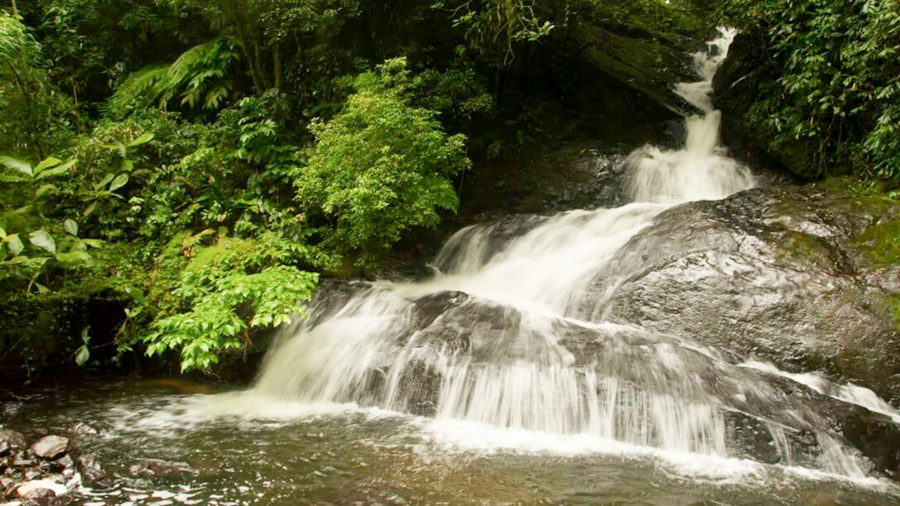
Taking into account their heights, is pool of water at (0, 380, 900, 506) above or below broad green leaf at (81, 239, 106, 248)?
below

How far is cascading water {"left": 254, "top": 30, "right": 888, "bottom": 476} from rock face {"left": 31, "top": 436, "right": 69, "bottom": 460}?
7.24 feet

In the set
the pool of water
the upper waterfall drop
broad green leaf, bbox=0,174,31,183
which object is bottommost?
the pool of water

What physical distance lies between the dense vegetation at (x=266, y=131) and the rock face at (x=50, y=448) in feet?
3.60

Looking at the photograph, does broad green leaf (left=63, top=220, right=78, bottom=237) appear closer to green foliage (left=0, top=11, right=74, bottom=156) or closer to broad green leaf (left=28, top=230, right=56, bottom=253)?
broad green leaf (left=28, top=230, right=56, bottom=253)

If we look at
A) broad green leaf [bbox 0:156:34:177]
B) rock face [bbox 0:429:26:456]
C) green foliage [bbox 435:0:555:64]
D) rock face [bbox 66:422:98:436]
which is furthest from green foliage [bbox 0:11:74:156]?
green foliage [bbox 435:0:555:64]

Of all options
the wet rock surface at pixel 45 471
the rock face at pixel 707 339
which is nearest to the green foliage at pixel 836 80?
the rock face at pixel 707 339

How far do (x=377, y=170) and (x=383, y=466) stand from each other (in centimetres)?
360

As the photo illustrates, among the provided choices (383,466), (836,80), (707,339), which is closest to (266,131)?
(383,466)

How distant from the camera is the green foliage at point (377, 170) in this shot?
21.4ft

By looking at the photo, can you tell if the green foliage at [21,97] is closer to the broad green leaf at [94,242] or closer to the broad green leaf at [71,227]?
the broad green leaf at [71,227]

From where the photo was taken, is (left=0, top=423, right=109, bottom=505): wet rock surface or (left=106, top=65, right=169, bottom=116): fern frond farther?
(left=106, top=65, right=169, bottom=116): fern frond

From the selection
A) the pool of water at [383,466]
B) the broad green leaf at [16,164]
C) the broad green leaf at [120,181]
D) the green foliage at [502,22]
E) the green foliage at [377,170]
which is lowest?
the pool of water at [383,466]

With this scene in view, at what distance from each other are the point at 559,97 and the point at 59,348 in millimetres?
9427

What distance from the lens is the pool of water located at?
11.8ft
